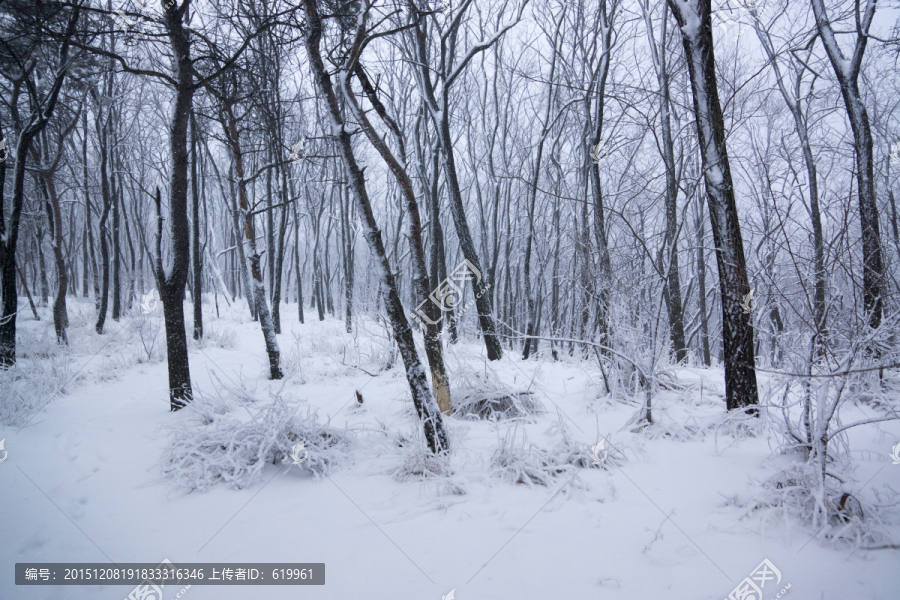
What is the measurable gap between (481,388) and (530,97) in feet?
35.0

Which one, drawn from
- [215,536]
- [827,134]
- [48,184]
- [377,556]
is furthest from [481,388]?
[827,134]

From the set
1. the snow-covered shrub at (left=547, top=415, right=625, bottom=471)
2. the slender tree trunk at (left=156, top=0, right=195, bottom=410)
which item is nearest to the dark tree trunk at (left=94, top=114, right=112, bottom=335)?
the slender tree trunk at (left=156, top=0, right=195, bottom=410)

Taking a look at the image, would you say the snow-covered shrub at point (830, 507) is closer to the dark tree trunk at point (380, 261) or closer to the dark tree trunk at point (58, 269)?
the dark tree trunk at point (380, 261)

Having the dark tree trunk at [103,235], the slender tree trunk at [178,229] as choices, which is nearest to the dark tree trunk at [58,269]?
the dark tree trunk at [103,235]

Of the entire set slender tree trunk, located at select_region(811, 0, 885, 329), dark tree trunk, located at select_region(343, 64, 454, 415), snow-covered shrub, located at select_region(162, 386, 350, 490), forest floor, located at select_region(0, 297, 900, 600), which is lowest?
forest floor, located at select_region(0, 297, 900, 600)

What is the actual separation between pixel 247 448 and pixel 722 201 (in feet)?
14.2

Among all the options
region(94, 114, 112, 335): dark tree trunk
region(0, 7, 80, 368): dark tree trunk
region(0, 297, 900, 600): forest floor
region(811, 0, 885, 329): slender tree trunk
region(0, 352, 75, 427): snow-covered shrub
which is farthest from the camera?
region(94, 114, 112, 335): dark tree trunk

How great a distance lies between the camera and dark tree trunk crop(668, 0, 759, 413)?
3.29m

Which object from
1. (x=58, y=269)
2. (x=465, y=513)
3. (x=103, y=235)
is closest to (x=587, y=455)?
(x=465, y=513)

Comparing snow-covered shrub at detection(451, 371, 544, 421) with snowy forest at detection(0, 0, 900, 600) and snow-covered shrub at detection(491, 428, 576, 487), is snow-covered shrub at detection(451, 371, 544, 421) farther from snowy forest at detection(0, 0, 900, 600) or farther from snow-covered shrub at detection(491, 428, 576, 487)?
snow-covered shrub at detection(491, 428, 576, 487)

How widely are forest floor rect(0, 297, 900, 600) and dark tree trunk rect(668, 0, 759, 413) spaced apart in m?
A: 0.43

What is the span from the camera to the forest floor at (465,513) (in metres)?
1.77

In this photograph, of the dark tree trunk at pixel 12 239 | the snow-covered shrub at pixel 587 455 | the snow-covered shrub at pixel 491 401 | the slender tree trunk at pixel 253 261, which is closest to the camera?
the snow-covered shrub at pixel 587 455

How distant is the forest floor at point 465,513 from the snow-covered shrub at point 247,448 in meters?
0.07
